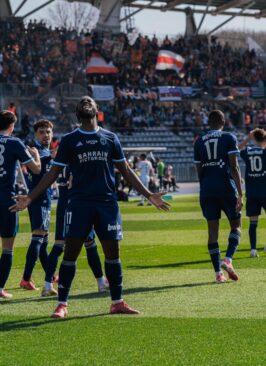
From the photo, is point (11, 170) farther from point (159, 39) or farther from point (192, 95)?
point (159, 39)

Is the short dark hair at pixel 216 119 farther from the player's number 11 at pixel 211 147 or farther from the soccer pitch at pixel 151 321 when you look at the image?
the soccer pitch at pixel 151 321

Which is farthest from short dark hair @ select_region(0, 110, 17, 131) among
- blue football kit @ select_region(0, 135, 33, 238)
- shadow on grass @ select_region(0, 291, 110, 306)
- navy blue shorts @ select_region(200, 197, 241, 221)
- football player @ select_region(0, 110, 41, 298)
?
navy blue shorts @ select_region(200, 197, 241, 221)

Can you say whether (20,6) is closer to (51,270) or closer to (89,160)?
(51,270)

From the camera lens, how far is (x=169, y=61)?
6041 cm

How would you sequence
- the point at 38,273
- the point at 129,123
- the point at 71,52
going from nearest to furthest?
1. the point at 38,273
2. the point at 71,52
3. the point at 129,123

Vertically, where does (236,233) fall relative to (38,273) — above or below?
above

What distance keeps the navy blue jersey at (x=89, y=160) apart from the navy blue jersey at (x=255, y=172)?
289 inches

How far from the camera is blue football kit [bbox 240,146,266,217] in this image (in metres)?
16.5

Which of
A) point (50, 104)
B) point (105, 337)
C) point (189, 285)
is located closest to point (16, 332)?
point (105, 337)

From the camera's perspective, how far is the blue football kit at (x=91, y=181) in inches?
370

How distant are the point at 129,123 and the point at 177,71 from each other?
7.95 meters

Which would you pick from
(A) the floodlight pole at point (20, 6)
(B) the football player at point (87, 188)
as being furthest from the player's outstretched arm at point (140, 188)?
(A) the floodlight pole at point (20, 6)

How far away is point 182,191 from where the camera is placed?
4725cm

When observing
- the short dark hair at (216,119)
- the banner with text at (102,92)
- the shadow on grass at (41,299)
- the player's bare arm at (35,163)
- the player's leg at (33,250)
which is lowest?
the banner with text at (102,92)
